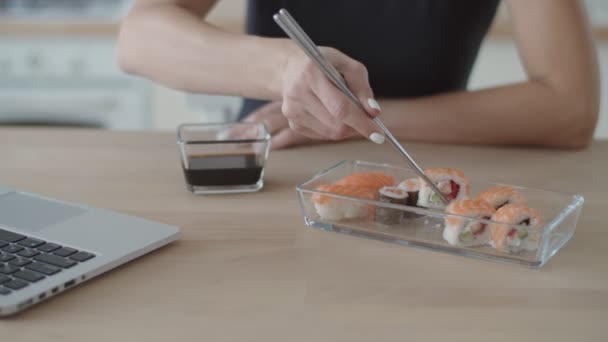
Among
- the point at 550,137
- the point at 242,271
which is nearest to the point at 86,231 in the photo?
the point at 242,271

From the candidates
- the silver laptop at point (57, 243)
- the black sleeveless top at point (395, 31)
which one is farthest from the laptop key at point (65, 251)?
the black sleeveless top at point (395, 31)

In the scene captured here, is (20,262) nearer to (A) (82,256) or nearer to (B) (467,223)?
(A) (82,256)

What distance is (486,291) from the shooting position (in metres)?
0.73

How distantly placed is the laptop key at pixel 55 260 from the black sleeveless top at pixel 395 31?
0.90 metres

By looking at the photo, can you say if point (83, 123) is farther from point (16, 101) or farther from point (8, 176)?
point (8, 176)

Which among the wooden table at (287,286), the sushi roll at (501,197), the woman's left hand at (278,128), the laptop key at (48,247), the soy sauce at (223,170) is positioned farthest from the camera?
the woman's left hand at (278,128)

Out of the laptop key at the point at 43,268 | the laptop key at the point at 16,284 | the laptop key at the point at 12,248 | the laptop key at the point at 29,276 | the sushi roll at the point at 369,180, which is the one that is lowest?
the laptop key at the point at 16,284

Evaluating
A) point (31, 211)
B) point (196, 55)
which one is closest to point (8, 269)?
point (31, 211)

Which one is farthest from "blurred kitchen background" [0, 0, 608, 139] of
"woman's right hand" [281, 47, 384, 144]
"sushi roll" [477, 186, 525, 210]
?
"sushi roll" [477, 186, 525, 210]

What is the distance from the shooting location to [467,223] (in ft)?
2.62

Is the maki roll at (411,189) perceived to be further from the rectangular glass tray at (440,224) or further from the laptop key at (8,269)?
the laptop key at (8,269)

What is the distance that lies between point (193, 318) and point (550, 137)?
83 cm

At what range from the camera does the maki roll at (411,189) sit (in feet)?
2.86

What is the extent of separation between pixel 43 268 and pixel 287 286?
Result: 229 mm
